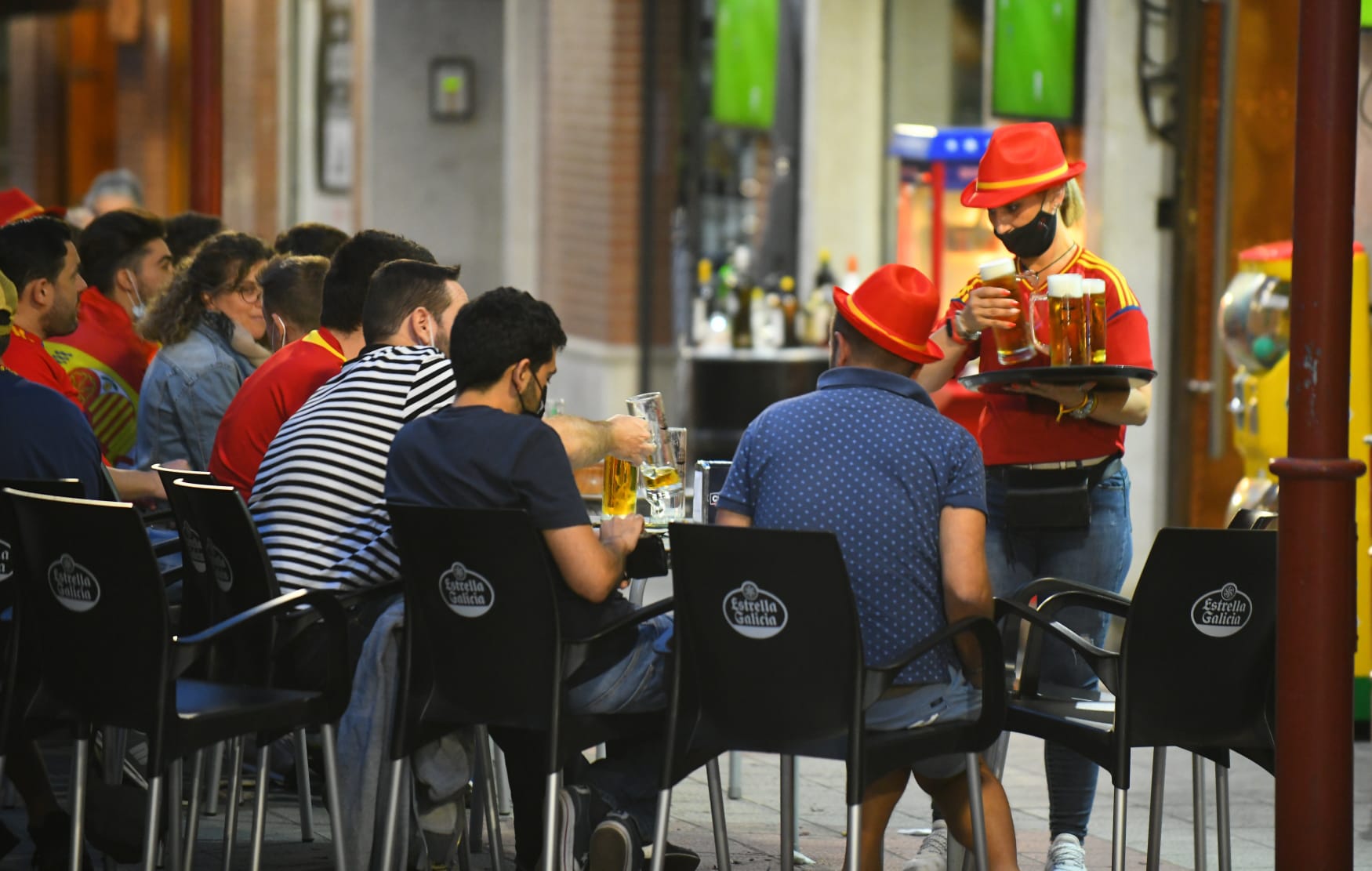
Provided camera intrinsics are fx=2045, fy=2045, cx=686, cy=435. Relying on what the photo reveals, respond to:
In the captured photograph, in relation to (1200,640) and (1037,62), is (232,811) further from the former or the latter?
(1037,62)

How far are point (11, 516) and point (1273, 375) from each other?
4263mm

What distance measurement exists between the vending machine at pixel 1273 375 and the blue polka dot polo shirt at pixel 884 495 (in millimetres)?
2793

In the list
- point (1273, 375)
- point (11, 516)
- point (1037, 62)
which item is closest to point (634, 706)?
point (11, 516)

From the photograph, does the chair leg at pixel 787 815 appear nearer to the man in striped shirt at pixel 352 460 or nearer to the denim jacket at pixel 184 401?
the man in striped shirt at pixel 352 460

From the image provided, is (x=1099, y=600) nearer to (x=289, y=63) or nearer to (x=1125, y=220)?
(x=1125, y=220)

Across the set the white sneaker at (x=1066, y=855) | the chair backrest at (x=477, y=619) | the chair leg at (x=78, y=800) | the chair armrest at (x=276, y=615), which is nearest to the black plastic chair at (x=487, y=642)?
the chair backrest at (x=477, y=619)

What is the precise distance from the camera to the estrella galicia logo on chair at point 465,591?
13.0 feet

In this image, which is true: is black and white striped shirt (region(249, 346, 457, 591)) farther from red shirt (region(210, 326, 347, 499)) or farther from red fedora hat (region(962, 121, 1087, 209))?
red fedora hat (region(962, 121, 1087, 209))

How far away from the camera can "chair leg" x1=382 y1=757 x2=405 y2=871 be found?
410cm

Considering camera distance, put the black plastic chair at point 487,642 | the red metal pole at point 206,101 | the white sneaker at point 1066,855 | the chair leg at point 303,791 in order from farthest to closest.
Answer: the red metal pole at point 206,101 → the chair leg at point 303,791 → the white sneaker at point 1066,855 → the black plastic chair at point 487,642

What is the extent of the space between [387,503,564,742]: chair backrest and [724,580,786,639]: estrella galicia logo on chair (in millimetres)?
384

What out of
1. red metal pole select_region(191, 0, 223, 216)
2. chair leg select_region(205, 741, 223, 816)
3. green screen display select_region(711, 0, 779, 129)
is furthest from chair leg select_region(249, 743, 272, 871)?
green screen display select_region(711, 0, 779, 129)

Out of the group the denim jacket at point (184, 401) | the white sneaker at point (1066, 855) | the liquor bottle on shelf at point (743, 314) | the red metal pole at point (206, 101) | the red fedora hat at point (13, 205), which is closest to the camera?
the white sneaker at point (1066, 855)

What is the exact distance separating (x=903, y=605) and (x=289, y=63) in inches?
570
